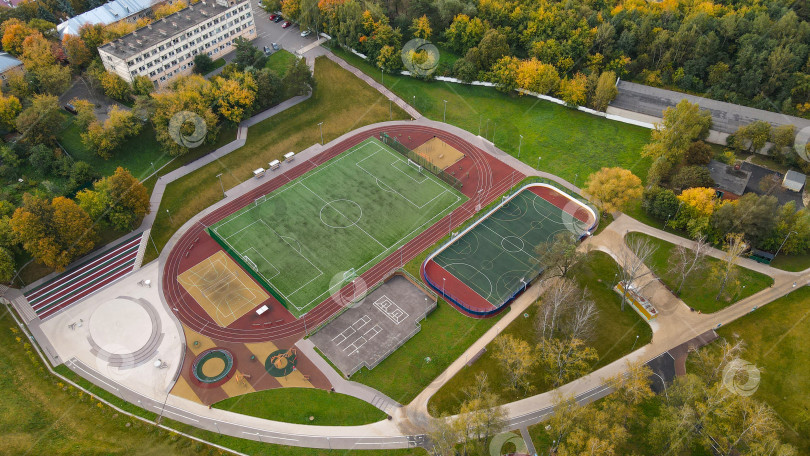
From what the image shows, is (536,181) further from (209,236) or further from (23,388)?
(23,388)

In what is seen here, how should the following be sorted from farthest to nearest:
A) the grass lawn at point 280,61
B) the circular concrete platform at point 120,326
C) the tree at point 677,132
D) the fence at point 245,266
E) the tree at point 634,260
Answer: the grass lawn at point 280,61
the tree at point 677,132
the fence at point 245,266
the tree at point 634,260
the circular concrete platform at point 120,326

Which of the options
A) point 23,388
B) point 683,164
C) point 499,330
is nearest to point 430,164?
point 499,330

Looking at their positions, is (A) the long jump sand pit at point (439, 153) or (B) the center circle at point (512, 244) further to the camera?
(A) the long jump sand pit at point (439, 153)

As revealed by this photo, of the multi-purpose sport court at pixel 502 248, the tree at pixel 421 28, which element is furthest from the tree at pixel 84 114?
the tree at pixel 421 28

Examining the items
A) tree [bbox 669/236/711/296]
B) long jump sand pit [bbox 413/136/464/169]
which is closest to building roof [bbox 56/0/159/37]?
long jump sand pit [bbox 413/136/464/169]

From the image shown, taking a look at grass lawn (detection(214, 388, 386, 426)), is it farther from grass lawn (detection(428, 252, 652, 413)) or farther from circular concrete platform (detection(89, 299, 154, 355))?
circular concrete platform (detection(89, 299, 154, 355))

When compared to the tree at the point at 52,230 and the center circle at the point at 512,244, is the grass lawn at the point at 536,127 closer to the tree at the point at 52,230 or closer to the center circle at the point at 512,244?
the center circle at the point at 512,244

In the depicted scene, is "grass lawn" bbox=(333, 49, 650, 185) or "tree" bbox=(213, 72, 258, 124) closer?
"grass lawn" bbox=(333, 49, 650, 185)
